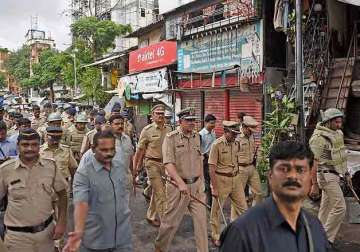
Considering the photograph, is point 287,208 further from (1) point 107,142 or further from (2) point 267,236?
(1) point 107,142

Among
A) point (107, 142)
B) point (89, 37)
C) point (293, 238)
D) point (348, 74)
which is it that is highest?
point (89, 37)

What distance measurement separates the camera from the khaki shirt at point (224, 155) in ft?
20.0

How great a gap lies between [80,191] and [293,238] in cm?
214

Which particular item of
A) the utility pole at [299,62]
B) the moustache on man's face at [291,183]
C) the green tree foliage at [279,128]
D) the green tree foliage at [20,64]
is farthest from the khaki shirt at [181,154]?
the green tree foliage at [20,64]

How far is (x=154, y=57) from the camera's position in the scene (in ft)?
56.8

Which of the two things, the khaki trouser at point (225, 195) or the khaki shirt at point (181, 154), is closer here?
the khaki shirt at point (181, 154)

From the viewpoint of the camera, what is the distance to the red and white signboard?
1587 centimetres

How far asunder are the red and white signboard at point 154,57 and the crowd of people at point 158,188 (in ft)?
24.9

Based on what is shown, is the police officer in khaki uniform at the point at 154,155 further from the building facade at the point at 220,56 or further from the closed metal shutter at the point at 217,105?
the closed metal shutter at the point at 217,105

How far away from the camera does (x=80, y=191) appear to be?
3.63m

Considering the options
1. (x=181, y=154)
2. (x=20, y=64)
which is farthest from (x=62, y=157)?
(x=20, y=64)

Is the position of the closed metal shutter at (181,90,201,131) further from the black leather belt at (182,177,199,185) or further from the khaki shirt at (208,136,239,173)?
the black leather belt at (182,177,199,185)

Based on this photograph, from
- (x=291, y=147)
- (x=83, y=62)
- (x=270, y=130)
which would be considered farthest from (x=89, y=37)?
(x=291, y=147)

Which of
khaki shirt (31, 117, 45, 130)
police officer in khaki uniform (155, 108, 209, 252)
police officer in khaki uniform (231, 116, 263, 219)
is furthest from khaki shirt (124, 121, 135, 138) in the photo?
police officer in khaki uniform (155, 108, 209, 252)
